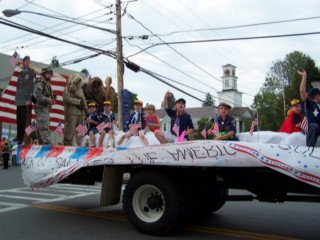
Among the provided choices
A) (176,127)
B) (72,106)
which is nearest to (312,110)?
(176,127)

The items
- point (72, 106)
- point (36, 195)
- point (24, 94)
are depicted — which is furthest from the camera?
point (36, 195)

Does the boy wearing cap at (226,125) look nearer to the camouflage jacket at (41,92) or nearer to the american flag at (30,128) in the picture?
the camouflage jacket at (41,92)

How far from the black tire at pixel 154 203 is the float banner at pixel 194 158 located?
295 millimetres

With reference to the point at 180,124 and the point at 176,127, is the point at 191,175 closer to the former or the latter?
the point at 176,127

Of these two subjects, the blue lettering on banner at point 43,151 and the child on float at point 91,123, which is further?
the child on float at point 91,123

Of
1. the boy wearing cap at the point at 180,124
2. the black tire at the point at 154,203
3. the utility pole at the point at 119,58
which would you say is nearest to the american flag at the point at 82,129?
the boy wearing cap at the point at 180,124

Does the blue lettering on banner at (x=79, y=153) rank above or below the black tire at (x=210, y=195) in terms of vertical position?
above

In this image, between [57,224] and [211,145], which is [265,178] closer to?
[211,145]

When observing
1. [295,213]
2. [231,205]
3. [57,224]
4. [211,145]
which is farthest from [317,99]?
[57,224]

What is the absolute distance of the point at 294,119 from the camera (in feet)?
→ 18.1

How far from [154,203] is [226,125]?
6.50 ft

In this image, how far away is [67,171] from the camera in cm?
553

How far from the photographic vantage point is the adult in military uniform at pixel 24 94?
7.46 meters

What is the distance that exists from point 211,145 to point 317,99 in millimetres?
1809
